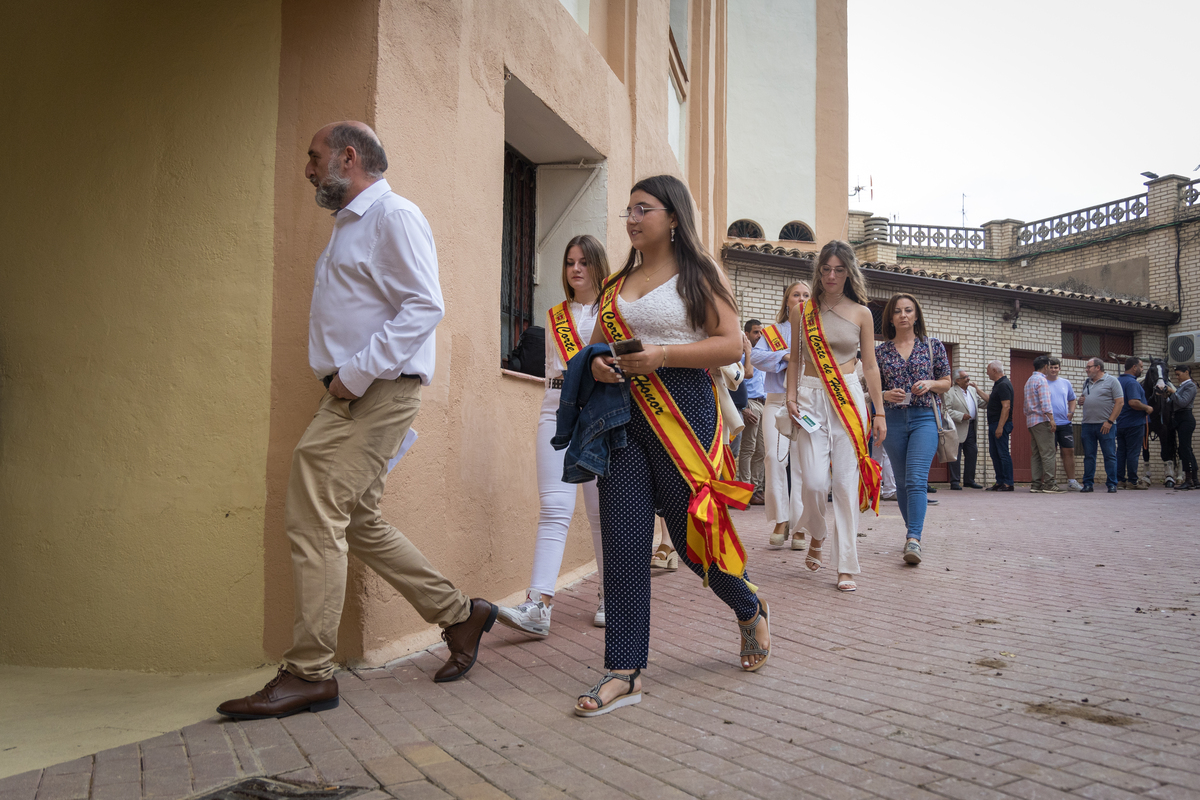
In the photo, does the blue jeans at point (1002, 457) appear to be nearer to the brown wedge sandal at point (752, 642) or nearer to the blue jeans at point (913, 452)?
the blue jeans at point (913, 452)

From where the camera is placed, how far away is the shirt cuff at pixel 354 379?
319 centimetres

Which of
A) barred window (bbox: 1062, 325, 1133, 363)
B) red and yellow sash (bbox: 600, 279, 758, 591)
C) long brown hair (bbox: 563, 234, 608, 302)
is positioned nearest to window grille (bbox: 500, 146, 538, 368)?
long brown hair (bbox: 563, 234, 608, 302)

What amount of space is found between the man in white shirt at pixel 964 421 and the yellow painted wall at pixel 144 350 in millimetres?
10432

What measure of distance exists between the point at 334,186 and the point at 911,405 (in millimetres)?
4544

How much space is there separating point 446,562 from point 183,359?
154 cm

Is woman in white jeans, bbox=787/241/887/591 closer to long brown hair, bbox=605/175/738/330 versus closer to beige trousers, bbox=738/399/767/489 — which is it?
long brown hair, bbox=605/175/738/330

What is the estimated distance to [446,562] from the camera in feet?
14.4

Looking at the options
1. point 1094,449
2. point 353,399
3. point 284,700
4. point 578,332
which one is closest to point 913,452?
point 578,332

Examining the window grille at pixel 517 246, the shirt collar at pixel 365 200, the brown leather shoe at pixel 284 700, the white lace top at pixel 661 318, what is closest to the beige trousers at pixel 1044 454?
the window grille at pixel 517 246

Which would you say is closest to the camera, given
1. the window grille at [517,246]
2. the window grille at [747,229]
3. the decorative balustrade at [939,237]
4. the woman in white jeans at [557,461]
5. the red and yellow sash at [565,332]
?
the woman in white jeans at [557,461]

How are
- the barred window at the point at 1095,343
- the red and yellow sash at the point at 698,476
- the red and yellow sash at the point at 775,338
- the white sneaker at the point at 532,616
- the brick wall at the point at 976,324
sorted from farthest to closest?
the barred window at the point at 1095,343 → the brick wall at the point at 976,324 → the red and yellow sash at the point at 775,338 → the white sneaker at the point at 532,616 → the red and yellow sash at the point at 698,476

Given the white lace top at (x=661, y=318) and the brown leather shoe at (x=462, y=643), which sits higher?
the white lace top at (x=661, y=318)

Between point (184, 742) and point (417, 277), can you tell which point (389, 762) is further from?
point (417, 277)

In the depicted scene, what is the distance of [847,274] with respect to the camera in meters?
5.89
